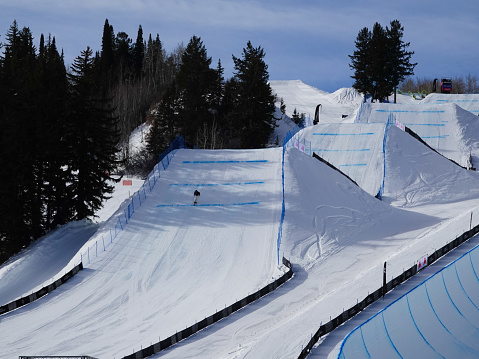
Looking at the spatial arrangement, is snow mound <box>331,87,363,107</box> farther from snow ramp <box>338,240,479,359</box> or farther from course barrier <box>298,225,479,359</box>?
snow ramp <box>338,240,479,359</box>

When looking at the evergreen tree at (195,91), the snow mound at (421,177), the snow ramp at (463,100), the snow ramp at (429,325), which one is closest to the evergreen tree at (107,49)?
the evergreen tree at (195,91)

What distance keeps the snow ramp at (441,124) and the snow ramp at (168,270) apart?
15.1 metres

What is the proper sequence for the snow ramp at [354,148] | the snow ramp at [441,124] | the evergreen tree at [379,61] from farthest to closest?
the evergreen tree at [379,61]
the snow ramp at [441,124]
the snow ramp at [354,148]

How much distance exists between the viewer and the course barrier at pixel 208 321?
16.2m

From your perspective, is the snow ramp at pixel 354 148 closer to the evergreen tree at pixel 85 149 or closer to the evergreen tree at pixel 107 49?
the evergreen tree at pixel 85 149

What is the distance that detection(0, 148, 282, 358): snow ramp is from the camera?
59.9ft

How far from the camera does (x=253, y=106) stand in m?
47.3

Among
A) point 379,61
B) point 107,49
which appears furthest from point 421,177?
point 107,49

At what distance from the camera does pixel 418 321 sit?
16141 mm

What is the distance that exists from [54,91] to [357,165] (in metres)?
18.2

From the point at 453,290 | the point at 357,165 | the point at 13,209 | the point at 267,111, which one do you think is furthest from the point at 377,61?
the point at 453,290

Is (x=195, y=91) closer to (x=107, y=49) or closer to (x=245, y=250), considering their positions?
(x=245, y=250)

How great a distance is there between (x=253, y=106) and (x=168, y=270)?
2637 centimetres

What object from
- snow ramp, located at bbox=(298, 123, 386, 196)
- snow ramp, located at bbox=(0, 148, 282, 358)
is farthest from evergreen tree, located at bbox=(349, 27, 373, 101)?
snow ramp, located at bbox=(0, 148, 282, 358)
